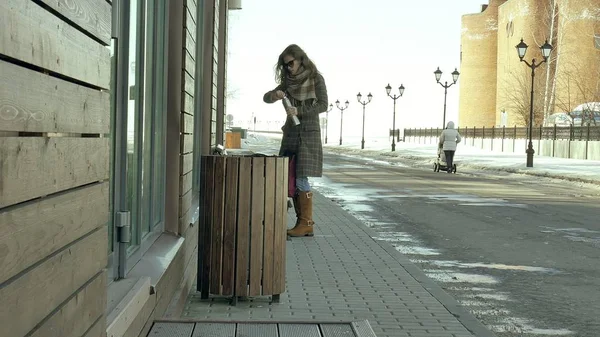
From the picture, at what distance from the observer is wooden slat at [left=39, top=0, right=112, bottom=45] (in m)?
2.02

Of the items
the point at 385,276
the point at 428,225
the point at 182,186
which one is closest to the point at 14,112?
the point at 182,186

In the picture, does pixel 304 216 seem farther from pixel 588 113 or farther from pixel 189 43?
pixel 588 113

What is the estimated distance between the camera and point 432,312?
219 inches

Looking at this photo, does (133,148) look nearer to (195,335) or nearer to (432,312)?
(195,335)

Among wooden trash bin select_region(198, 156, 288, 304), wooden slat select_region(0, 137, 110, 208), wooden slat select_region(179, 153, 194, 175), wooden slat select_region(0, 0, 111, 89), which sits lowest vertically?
wooden trash bin select_region(198, 156, 288, 304)

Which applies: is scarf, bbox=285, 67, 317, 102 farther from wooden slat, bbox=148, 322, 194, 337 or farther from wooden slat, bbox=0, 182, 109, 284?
wooden slat, bbox=0, 182, 109, 284

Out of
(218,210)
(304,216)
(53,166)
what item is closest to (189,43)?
Answer: (218,210)

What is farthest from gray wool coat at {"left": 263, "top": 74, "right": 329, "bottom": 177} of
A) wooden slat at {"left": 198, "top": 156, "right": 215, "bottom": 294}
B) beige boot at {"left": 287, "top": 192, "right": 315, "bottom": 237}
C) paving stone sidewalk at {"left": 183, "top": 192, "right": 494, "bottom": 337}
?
wooden slat at {"left": 198, "top": 156, "right": 215, "bottom": 294}

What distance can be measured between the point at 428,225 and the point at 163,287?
7678 mm

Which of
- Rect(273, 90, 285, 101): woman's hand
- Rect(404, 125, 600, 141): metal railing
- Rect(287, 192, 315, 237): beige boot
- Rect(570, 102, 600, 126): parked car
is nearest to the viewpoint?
Rect(273, 90, 285, 101): woman's hand

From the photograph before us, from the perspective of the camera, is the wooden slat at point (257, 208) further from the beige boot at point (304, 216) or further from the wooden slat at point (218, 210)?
the beige boot at point (304, 216)

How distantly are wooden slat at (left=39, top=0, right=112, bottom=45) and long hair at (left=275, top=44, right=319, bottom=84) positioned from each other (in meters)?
6.09

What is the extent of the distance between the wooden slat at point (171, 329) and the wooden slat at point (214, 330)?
40mm

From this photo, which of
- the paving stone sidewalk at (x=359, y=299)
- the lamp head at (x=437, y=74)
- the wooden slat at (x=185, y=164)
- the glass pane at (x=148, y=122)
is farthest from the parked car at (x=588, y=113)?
the glass pane at (x=148, y=122)
